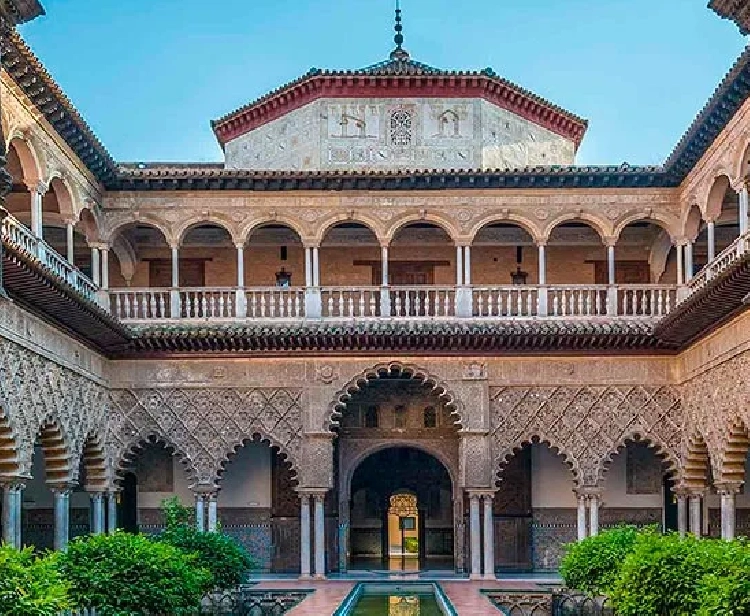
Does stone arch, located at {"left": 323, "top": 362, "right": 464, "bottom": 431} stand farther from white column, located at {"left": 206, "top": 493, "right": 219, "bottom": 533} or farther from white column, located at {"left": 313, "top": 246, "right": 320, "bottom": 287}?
white column, located at {"left": 206, "top": 493, "right": 219, "bottom": 533}

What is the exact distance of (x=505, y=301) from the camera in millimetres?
20703

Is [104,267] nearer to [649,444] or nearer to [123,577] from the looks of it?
[123,577]

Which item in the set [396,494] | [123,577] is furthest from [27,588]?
[396,494]

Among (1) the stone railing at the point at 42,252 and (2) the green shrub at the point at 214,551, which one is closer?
(1) the stone railing at the point at 42,252

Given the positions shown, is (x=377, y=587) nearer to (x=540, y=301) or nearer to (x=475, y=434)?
(x=475, y=434)

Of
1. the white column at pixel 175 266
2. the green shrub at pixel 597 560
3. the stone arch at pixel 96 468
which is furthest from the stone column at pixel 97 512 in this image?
the green shrub at pixel 597 560

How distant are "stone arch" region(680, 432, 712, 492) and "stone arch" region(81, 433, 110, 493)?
8995 mm

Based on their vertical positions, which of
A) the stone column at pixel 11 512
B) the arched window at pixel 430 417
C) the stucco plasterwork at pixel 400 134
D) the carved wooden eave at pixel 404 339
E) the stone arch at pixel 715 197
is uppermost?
the stucco plasterwork at pixel 400 134

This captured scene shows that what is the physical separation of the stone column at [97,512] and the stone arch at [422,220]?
19.8 feet

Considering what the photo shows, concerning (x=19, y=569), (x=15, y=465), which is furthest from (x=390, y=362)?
(x=19, y=569)

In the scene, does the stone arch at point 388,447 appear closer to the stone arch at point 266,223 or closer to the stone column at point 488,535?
the stone column at point 488,535

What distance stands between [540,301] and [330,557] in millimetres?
5798

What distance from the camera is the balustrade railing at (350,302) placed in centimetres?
2020

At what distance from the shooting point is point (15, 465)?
598 inches
